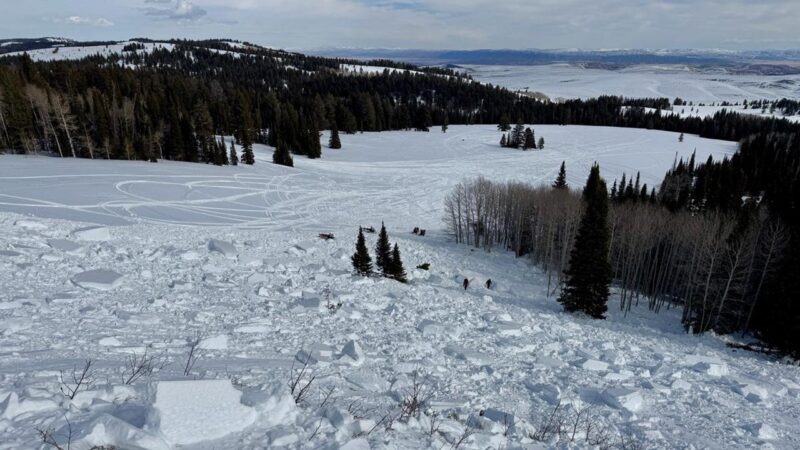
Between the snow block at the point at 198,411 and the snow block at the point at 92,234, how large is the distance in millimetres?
23496

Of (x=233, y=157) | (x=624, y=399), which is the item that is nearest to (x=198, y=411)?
(x=624, y=399)

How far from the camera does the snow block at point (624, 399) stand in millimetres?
12352

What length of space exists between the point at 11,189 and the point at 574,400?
5915 cm

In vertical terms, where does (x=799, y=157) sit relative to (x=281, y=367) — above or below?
below

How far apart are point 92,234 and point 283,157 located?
64240 mm

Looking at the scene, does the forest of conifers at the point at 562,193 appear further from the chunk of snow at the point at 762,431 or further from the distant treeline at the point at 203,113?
the chunk of snow at the point at 762,431

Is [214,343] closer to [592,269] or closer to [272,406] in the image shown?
[272,406]

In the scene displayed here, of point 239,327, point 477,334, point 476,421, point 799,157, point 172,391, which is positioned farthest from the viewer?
point 799,157

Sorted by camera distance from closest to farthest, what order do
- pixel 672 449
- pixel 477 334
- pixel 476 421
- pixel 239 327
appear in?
pixel 476 421 → pixel 672 449 → pixel 239 327 → pixel 477 334

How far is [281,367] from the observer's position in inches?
432

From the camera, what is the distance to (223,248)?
87.1ft

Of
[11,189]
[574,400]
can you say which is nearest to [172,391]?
[574,400]

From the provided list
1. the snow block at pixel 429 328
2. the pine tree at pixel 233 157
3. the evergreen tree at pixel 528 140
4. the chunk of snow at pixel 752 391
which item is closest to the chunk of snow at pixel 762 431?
the chunk of snow at pixel 752 391

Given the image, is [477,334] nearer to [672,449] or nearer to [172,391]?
[672,449]
